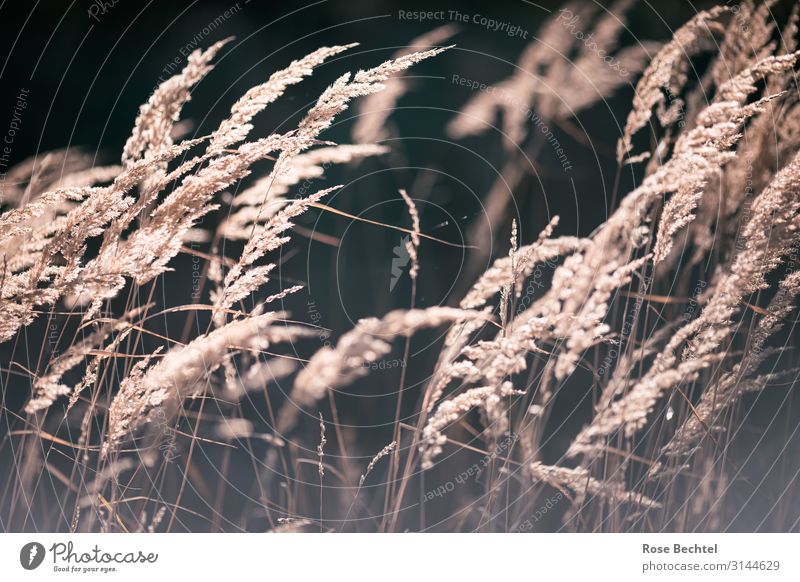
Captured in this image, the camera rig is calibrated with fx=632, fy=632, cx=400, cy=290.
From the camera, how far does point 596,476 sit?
57.0 inches

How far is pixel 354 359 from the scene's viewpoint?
1.47 meters

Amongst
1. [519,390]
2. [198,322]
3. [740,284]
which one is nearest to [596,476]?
[519,390]

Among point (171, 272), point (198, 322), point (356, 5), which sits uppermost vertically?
point (356, 5)

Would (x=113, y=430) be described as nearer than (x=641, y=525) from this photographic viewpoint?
Yes

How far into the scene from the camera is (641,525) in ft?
4.76

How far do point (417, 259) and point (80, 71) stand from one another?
0.90 metres

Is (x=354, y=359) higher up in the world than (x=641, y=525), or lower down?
higher up

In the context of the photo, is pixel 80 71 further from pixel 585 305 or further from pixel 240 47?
pixel 585 305

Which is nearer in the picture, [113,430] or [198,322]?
[113,430]

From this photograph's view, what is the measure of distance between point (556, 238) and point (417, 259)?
0.33m

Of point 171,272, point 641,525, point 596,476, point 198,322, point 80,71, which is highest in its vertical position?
point 80,71

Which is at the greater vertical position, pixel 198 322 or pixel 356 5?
pixel 356 5

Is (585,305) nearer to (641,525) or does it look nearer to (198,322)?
(641,525)

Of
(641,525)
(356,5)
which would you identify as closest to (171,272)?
(356,5)
